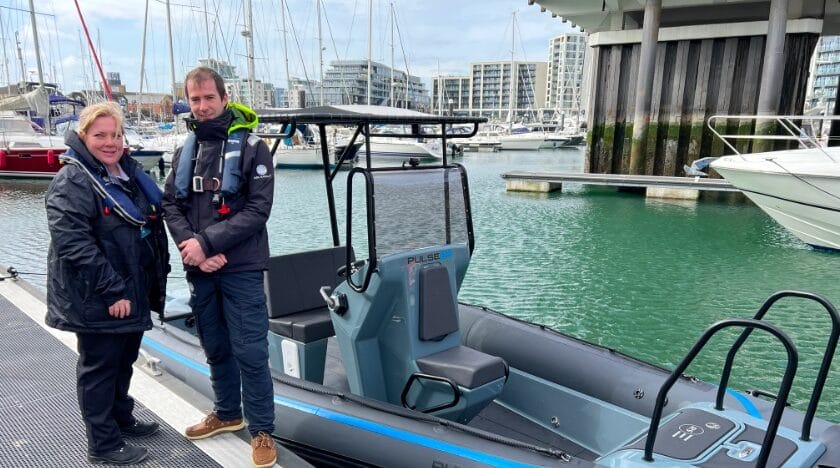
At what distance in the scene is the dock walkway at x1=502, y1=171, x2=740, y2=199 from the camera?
13500 mm

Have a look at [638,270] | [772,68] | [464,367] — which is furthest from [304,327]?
[772,68]

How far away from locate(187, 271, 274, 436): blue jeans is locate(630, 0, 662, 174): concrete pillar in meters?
14.7

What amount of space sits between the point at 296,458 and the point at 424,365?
69cm

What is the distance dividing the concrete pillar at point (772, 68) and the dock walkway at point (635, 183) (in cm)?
139

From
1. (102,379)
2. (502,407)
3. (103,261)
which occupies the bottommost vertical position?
(502,407)

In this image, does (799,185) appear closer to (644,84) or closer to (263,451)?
(644,84)

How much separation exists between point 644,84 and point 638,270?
28.3ft

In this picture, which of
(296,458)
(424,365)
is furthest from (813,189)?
(296,458)

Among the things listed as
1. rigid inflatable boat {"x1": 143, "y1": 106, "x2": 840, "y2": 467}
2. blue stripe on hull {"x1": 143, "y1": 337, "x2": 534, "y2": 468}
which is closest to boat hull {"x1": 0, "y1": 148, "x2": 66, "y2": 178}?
rigid inflatable boat {"x1": 143, "y1": 106, "x2": 840, "y2": 467}

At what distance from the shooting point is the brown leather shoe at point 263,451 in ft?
6.93

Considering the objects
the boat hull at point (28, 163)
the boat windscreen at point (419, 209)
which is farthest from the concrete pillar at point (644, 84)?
the boat hull at point (28, 163)

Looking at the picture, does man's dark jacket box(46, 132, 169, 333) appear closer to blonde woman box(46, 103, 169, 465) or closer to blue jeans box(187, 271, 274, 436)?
blonde woman box(46, 103, 169, 465)

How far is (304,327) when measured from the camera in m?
2.96

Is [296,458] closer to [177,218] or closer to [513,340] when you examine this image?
[177,218]
